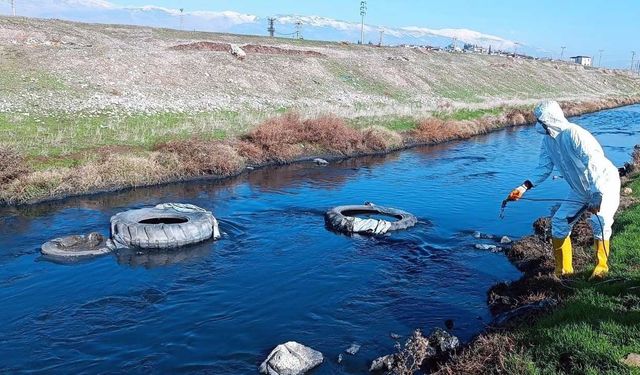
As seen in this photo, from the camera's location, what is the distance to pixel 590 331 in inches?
334

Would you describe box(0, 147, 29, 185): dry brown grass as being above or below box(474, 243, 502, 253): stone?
above

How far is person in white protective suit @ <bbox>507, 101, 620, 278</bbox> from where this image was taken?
1007 centimetres

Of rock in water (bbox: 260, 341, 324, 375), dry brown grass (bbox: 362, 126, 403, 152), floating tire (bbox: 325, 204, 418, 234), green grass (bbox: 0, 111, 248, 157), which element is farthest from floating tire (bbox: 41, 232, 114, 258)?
dry brown grass (bbox: 362, 126, 403, 152)

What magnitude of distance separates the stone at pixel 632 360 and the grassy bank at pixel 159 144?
62.6 ft

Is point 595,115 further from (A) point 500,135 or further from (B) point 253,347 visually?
(B) point 253,347

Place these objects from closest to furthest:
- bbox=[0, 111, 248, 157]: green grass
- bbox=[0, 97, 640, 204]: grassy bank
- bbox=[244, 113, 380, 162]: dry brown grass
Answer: bbox=[0, 97, 640, 204]: grassy bank → bbox=[0, 111, 248, 157]: green grass → bbox=[244, 113, 380, 162]: dry brown grass

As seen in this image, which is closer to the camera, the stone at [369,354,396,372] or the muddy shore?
the muddy shore

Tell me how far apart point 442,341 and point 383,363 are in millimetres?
1214

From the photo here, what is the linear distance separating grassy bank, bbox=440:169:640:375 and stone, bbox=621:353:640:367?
2.0 inches

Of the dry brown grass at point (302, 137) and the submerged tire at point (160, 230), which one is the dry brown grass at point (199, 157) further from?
the submerged tire at point (160, 230)

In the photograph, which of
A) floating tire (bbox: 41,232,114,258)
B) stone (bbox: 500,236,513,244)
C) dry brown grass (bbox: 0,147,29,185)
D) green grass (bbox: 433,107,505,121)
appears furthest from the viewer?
green grass (bbox: 433,107,505,121)

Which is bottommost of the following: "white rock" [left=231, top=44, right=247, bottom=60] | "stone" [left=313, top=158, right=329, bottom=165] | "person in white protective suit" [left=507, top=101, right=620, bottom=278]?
"stone" [left=313, top=158, right=329, bottom=165]

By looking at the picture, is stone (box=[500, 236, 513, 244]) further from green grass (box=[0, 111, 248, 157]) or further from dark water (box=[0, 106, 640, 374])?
green grass (box=[0, 111, 248, 157])

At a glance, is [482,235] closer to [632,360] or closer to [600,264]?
[600,264]
